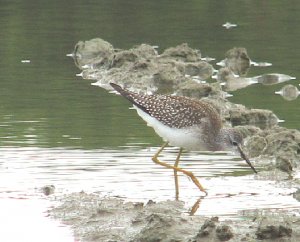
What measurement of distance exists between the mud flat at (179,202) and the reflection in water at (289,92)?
1161 mm

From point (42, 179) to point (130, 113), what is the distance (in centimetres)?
504

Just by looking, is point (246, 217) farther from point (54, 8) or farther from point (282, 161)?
point (54, 8)

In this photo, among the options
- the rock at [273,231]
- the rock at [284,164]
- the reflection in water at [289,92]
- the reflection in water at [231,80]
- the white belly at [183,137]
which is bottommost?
the reflection in water at [231,80]

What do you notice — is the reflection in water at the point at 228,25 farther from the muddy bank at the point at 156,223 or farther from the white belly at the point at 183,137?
the muddy bank at the point at 156,223

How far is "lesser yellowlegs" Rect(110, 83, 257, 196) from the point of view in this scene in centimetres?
1562

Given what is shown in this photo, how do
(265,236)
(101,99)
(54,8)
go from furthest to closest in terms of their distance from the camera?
(54,8)
(101,99)
(265,236)

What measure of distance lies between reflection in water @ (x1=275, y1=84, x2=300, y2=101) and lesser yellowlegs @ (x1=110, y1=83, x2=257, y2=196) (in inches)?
245

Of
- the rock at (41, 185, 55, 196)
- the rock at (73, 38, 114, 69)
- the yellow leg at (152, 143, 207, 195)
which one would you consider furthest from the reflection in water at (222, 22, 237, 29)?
the rock at (41, 185, 55, 196)

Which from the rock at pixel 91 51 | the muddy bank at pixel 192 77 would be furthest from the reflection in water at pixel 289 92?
the rock at pixel 91 51

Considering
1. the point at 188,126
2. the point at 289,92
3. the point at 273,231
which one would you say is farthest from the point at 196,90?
the point at 273,231

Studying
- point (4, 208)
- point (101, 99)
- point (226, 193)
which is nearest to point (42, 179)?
point (4, 208)

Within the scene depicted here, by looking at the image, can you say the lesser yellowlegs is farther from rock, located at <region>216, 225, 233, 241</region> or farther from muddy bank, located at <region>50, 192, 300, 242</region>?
rock, located at <region>216, 225, 233, 241</region>

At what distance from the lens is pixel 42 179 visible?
15.7 m

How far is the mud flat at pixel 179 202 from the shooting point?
12297 mm
